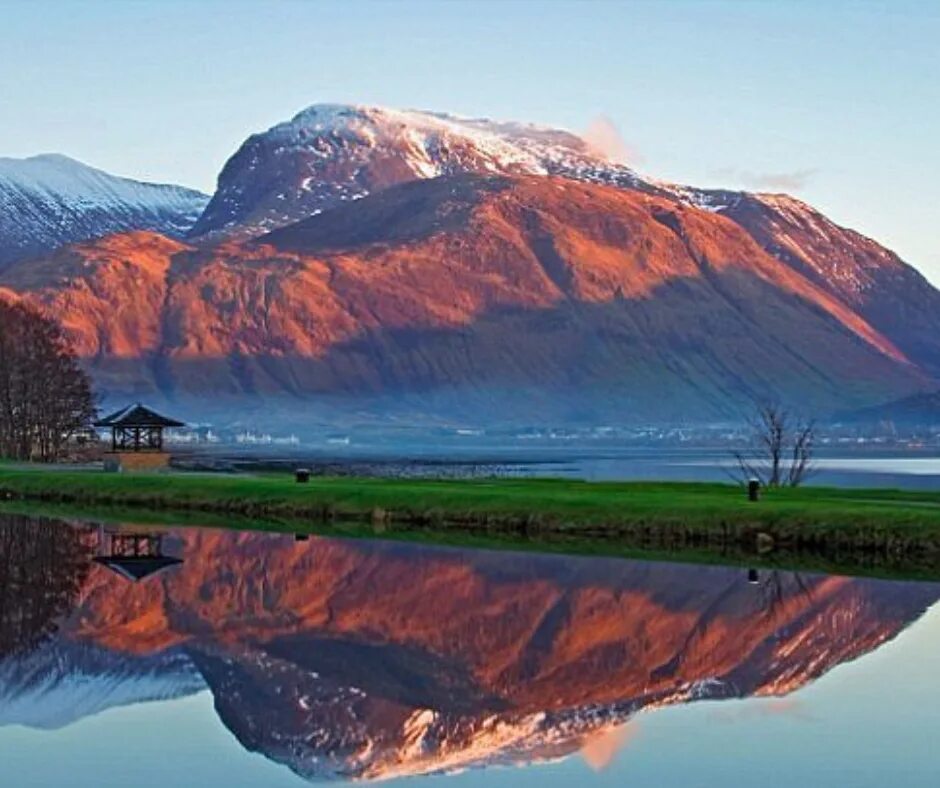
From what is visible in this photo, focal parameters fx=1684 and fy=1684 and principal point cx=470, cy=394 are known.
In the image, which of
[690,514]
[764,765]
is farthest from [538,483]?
[764,765]

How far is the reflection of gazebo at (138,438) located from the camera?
103 meters

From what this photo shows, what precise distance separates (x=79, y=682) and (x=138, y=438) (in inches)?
3128

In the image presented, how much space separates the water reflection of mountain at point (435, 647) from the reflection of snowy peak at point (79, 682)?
0.22ft

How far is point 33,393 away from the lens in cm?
11850

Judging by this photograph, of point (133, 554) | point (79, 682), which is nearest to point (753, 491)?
point (133, 554)

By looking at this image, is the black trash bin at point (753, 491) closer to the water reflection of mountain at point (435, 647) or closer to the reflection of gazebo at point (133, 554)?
the water reflection of mountain at point (435, 647)

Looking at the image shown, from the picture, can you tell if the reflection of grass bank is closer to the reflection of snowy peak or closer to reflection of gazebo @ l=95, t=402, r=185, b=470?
reflection of gazebo @ l=95, t=402, r=185, b=470

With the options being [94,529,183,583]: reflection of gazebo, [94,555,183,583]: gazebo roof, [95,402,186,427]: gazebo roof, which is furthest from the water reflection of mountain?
[95,402,186,427]: gazebo roof

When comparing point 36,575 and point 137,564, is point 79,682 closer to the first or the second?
point 36,575

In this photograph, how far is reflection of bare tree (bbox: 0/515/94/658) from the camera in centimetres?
3312

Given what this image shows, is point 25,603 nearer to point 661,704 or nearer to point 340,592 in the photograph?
point 340,592

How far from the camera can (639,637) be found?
34062 millimetres

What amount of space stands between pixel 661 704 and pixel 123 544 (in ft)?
103

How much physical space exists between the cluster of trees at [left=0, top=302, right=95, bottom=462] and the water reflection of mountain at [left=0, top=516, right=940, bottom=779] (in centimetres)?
7223
